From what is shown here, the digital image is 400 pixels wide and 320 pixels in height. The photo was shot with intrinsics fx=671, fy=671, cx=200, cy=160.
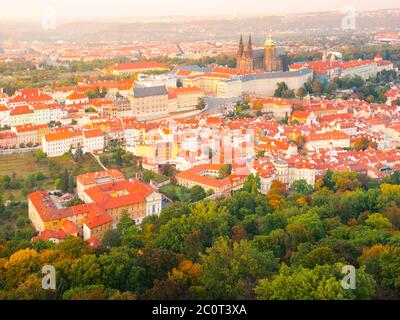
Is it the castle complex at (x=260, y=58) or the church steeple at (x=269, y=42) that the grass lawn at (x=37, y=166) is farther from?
the church steeple at (x=269, y=42)

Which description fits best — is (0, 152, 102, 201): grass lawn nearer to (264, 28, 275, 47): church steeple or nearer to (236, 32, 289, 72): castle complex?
(236, 32, 289, 72): castle complex

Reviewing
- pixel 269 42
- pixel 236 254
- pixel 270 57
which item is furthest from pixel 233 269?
pixel 269 42

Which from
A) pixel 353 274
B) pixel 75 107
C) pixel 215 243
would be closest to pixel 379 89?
pixel 75 107

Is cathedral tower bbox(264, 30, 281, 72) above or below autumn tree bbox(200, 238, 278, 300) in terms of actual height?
above

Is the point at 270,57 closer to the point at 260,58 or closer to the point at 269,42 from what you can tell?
the point at 260,58

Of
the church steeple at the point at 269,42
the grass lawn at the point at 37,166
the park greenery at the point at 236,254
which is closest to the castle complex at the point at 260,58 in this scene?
the church steeple at the point at 269,42

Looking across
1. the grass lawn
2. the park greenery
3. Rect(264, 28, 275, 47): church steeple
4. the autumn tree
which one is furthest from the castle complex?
the autumn tree

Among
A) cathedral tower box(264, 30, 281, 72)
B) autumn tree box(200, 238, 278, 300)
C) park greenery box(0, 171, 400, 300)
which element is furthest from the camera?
cathedral tower box(264, 30, 281, 72)
